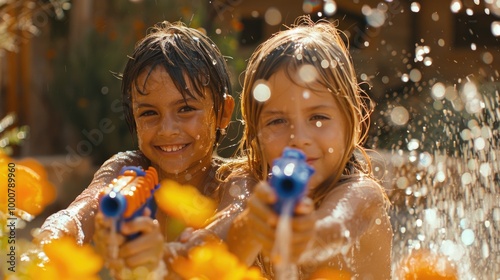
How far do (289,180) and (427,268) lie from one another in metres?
1.51

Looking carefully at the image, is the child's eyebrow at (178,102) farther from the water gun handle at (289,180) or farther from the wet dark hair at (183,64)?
the water gun handle at (289,180)

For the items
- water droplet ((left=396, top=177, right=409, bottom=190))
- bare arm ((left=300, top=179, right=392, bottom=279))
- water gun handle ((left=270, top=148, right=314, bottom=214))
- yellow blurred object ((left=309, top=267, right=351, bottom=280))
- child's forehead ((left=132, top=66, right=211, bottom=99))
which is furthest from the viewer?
water droplet ((left=396, top=177, right=409, bottom=190))

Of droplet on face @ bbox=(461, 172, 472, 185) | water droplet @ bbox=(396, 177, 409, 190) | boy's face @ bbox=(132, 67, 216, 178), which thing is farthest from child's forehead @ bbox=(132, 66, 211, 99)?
water droplet @ bbox=(396, 177, 409, 190)

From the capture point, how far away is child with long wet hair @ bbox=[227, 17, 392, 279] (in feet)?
6.72

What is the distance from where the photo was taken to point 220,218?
213 cm

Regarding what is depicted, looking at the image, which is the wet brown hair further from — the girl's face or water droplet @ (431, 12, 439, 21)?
water droplet @ (431, 12, 439, 21)

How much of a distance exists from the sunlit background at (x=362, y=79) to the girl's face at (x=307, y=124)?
136 centimetres

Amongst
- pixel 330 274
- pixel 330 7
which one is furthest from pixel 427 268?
pixel 330 7

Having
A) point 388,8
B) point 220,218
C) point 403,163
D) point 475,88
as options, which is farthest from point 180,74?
point 388,8

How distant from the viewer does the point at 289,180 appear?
56.7 inches

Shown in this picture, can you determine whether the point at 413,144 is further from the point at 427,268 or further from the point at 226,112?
the point at 226,112

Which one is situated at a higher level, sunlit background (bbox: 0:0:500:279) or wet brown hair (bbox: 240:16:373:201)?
wet brown hair (bbox: 240:16:373:201)

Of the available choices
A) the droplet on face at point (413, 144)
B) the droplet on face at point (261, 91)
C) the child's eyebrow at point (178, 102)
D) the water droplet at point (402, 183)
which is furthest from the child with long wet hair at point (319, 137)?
the droplet on face at point (413, 144)

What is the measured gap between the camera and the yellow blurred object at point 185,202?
105 inches
